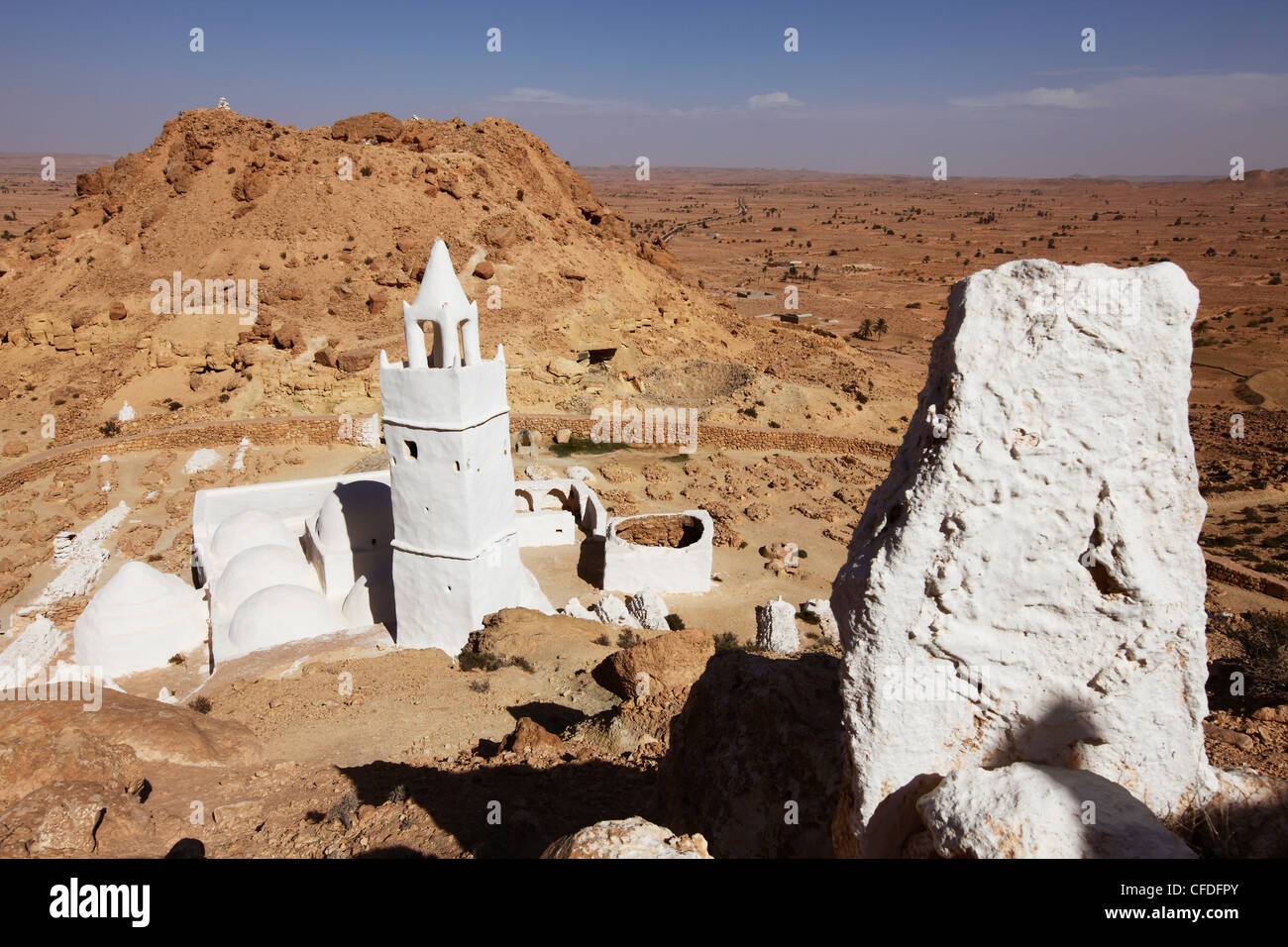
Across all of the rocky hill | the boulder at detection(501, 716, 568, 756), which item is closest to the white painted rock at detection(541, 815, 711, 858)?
the boulder at detection(501, 716, 568, 756)

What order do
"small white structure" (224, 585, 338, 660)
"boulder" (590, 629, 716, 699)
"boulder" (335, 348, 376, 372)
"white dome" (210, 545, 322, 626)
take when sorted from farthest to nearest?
"boulder" (335, 348, 376, 372), "white dome" (210, 545, 322, 626), "small white structure" (224, 585, 338, 660), "boulder" (590, 629, 716, 699)

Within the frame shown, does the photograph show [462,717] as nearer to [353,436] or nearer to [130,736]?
[130,736]

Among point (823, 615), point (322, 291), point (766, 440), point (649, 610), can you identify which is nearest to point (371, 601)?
point (649, 610)

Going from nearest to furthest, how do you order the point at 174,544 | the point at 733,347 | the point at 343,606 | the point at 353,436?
the point at 343,606
the point at 174,544
the point at 353,436
the point at 733,347

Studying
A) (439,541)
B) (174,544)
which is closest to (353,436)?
(174,544)

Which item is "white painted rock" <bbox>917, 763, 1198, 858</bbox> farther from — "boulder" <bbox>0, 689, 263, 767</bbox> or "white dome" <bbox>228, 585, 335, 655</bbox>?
"white dome" <bbox>228, 585, 335, 655</bbox>

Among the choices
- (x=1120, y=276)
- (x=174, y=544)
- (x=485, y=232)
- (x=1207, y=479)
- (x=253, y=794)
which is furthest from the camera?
(x=485, y=232)
